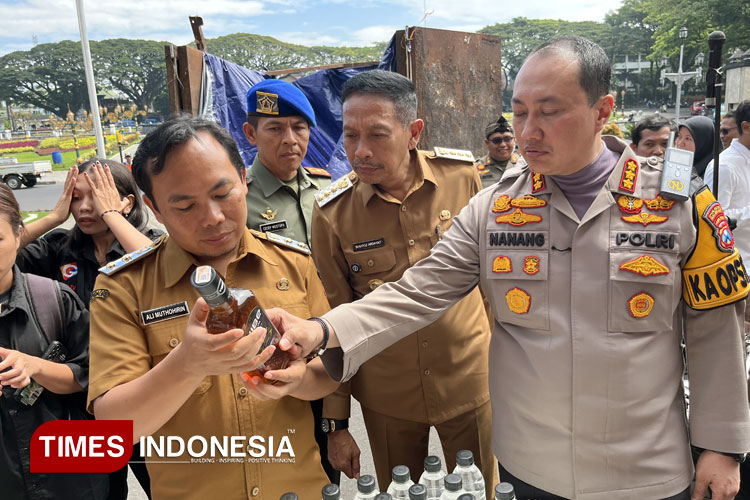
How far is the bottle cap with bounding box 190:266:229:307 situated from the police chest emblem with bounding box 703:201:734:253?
1275mm

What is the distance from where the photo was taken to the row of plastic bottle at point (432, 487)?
1.17 metres

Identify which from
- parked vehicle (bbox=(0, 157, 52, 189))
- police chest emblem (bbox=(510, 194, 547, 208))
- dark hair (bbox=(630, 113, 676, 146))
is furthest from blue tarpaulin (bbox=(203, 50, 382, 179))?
parked vehicle (bbox=(0, 157, 52, 189))

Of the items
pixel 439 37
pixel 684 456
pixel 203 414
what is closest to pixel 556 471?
pixel 684 456

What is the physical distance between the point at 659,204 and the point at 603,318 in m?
0.35

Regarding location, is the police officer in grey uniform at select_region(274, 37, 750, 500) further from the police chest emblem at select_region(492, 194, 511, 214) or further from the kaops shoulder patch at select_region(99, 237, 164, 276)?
the kaops shoulder patch at select_region(99, 237, 164, 276)

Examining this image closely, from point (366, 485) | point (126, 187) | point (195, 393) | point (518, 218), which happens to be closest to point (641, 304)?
point (518, 218)

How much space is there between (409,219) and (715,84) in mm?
2707

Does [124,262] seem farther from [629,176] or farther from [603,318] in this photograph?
[629,176]

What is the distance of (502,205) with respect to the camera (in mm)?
1624

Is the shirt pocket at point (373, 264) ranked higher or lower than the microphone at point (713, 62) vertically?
lower

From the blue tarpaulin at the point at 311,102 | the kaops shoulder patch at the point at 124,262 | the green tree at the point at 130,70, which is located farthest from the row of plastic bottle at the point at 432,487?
the green tree at the point at 130,70

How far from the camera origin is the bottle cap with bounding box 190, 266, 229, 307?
979mm

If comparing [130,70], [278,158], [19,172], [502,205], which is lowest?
[19,172]

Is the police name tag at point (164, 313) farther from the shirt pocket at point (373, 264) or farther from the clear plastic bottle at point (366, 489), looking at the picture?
the shirt pocket at point (373, 264)
